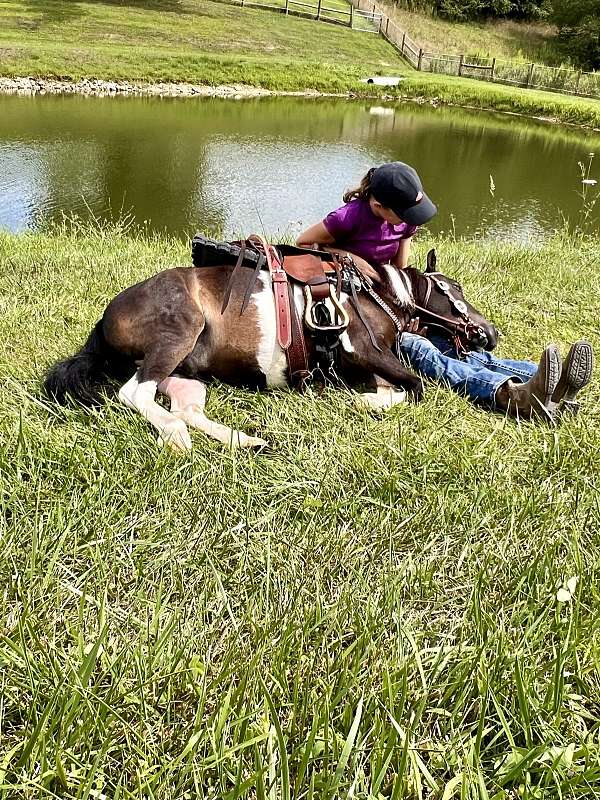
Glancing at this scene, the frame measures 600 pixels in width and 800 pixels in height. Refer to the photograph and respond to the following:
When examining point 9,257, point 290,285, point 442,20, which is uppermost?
point 442,20

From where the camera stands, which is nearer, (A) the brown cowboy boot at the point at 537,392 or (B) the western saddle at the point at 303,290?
(A) the brown cowboy boot at the point at 537,392

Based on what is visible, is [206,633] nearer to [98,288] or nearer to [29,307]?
[29,307]

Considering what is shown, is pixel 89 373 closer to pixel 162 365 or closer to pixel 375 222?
pixel 162 365

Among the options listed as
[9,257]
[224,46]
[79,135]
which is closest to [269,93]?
[224,46]

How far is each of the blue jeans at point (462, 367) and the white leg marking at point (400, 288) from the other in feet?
0.72

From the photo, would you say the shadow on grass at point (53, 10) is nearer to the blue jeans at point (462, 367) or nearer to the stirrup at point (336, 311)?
the stirrup at point (336, 311)

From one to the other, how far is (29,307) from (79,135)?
44.9ft

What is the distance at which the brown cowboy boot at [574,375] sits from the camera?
290 centimetres

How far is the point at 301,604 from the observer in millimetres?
1889

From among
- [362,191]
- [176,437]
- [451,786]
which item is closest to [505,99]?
[362,191]

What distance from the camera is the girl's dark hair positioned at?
3.91 m

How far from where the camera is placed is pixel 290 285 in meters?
3.43

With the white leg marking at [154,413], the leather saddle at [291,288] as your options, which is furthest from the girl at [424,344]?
the white leg marking at [154,413]

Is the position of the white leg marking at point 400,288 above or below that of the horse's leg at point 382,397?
above
